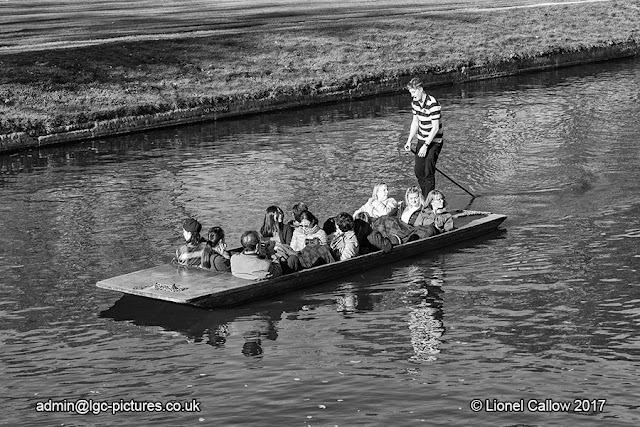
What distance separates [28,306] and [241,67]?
1921cm

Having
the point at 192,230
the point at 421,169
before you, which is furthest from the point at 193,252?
the point at 421,169

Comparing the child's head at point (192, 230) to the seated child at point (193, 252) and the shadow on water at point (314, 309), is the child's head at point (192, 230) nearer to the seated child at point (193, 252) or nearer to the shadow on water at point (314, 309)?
the seated child at point (193, 252)

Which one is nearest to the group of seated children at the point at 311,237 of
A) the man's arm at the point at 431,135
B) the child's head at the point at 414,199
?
the child's head at the point at 414,199

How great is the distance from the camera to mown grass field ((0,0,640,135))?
30.7 meters

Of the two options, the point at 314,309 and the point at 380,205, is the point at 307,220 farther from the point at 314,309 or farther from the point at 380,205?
the point at 380,205

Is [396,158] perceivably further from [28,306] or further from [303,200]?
[28,306]

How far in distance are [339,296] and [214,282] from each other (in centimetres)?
177

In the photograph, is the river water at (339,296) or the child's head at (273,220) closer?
the river water at (339,296)

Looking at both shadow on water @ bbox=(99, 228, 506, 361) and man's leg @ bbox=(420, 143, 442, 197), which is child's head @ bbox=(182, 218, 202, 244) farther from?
→ man's leg @ bbox=(420, 143, 442, 197)

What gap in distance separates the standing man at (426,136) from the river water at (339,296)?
1.44m

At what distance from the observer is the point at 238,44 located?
→ 36.1m

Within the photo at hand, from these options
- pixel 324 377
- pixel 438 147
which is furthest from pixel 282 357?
pixel 438 147

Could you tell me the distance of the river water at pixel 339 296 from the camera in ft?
40.7

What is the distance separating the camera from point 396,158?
80.1 feet
